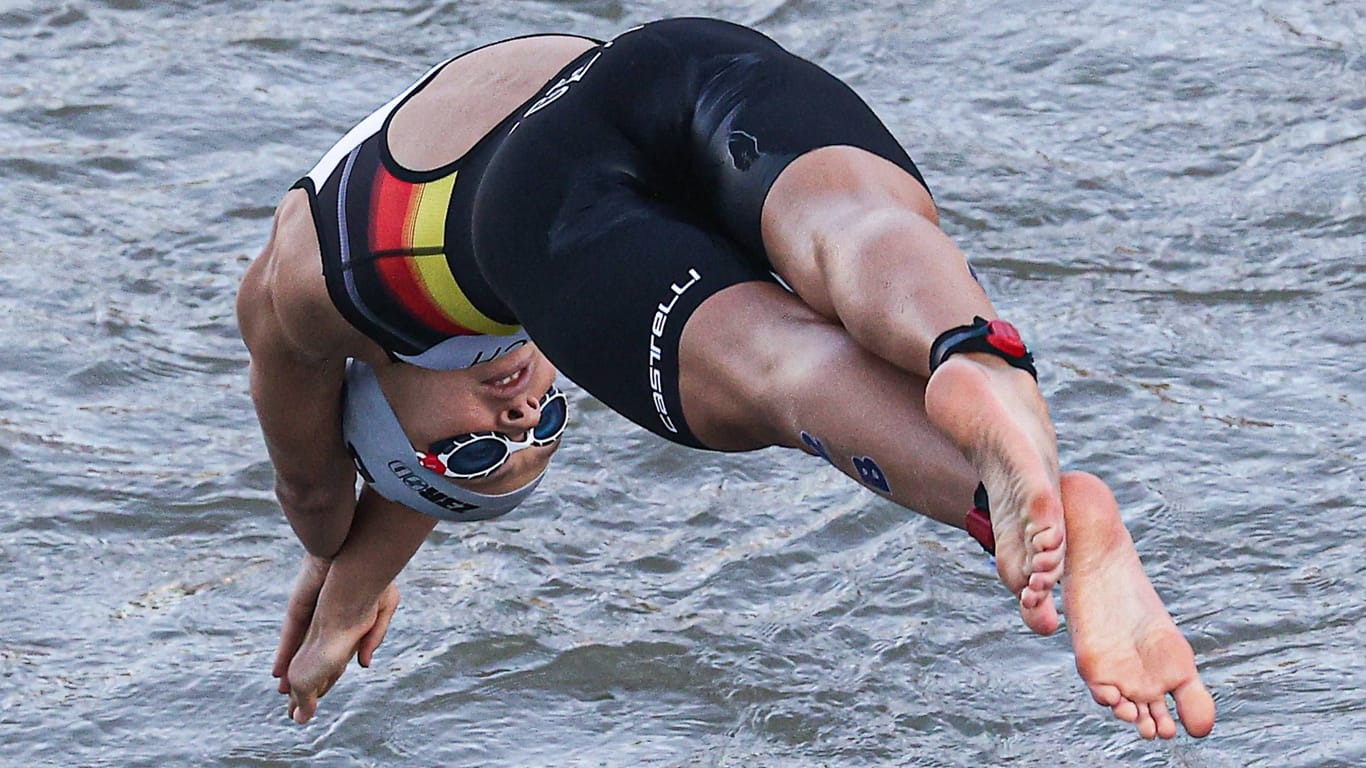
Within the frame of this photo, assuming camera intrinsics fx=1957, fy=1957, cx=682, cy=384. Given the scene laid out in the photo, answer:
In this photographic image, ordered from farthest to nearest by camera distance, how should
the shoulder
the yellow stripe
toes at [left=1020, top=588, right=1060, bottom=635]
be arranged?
1. the shoulder
2. the yellow stripe
3. toes at [left=1020, top=588, right=1060, bottom=635]

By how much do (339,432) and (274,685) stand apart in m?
0.85

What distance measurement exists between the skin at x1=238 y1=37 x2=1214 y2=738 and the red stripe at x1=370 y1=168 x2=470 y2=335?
0.04 m

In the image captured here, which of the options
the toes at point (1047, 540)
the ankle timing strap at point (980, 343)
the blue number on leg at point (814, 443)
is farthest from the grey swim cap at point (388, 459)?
the toes at point (1047, 540)

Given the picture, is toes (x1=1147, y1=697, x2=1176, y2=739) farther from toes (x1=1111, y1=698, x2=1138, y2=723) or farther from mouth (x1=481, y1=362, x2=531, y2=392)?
mouth (x1=481, y1=362, x2=531, y2=392)

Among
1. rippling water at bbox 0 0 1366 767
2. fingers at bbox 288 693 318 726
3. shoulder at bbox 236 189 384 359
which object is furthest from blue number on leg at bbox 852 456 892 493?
fingers at bbox 288 693 318 726

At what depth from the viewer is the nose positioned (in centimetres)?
294

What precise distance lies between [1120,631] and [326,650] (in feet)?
5.73

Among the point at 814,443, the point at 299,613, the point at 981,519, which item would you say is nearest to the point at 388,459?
the point at 299,613

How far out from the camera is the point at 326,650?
3.21 m

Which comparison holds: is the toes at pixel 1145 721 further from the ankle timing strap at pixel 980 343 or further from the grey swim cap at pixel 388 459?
the grey swim cap at pixel 388 459

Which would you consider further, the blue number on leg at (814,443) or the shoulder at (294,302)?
the shoulder at (294,302)

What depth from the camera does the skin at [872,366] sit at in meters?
1.75

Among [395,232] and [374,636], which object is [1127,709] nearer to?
[395,232]

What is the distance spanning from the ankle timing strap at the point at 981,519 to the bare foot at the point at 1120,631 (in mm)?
73
